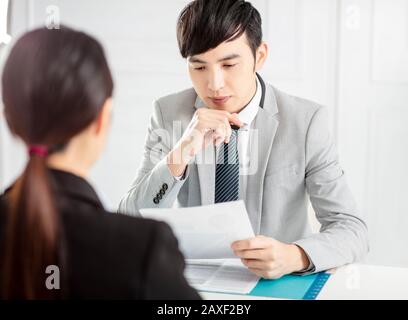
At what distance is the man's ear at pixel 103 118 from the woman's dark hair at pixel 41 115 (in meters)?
0.01

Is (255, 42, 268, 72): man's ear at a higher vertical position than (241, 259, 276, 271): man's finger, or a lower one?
higher

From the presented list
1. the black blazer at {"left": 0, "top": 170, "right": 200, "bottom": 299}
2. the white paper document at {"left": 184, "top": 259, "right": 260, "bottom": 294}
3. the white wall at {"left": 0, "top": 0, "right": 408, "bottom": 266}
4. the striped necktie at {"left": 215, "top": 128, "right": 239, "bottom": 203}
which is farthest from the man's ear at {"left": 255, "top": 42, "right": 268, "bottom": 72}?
the black blazer at {"left": 0, "top": 170, "right": 200, "bottom": 299}

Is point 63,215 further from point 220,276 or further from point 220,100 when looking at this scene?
point 220,100

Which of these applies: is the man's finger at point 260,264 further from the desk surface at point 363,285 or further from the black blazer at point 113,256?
the black blazer at point 113,256

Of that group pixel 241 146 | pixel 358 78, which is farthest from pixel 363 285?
pixel 358 78

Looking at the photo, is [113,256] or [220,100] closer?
[113,256]

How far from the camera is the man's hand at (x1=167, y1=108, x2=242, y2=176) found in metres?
1.52

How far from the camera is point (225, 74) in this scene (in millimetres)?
1638

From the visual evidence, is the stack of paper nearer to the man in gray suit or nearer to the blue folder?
the blue folder

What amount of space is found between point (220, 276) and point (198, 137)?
15.5 inches

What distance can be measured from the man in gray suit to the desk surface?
0.15 m

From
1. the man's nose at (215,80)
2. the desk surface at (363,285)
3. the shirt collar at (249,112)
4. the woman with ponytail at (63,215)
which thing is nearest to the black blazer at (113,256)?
the woman with ponytail at (63,215)
